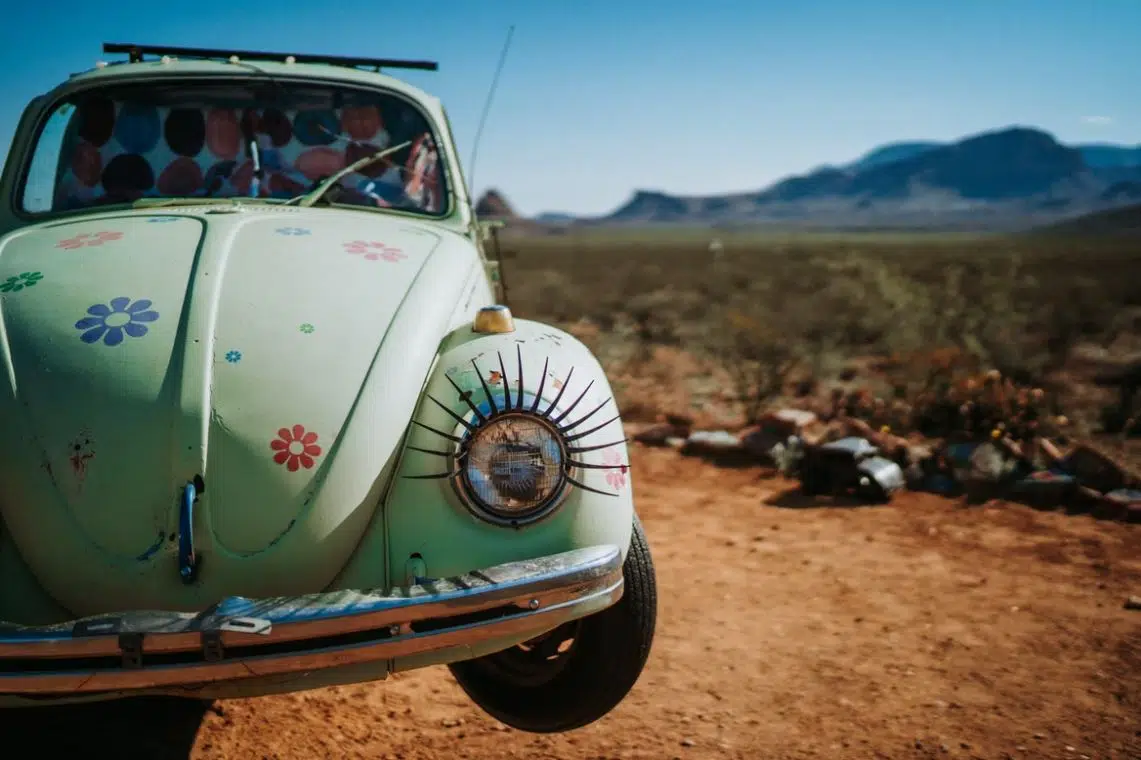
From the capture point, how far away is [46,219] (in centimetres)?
328

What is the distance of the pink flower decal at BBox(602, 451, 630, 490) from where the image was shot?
87.4 inches

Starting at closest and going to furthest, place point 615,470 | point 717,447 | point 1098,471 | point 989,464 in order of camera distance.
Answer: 1. point 615,470
2. point 1098,471
3. point 989,464
4. point 717,447

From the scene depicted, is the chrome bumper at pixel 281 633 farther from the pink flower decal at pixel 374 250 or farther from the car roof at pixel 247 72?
the car roof at pixel 247 72

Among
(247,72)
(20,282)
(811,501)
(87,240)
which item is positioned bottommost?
(811,501)

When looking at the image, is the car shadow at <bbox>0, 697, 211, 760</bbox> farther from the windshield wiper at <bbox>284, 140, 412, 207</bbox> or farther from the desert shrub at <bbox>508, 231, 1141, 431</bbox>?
the desert shrub at <bbox>508, 231, 1141, 431</bbox>

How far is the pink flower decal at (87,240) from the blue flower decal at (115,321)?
451 millimetres

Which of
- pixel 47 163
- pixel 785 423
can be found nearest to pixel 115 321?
pixel 47 163

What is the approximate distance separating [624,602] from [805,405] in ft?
21.7

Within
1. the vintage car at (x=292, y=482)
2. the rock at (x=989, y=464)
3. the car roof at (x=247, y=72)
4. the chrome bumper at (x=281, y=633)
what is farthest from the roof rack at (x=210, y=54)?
the rock at (x=989, y=464)

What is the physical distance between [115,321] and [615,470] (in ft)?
4.37

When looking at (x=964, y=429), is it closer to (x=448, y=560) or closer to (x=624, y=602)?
(x=624, y=602)

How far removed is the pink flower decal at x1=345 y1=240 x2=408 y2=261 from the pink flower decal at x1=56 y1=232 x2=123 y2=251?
0.70m

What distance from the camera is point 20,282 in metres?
2.45

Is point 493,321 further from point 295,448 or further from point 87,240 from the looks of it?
point 87,240
